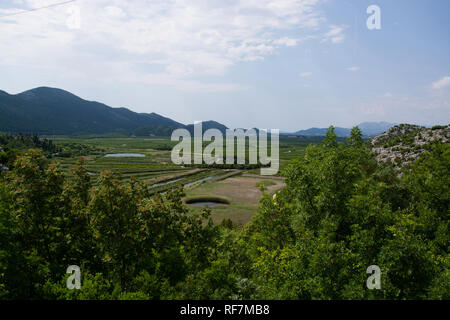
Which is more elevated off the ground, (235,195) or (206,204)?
(235,195)

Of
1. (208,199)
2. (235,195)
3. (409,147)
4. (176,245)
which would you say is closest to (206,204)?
(208,199)

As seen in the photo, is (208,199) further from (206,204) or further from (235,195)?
(235,195)

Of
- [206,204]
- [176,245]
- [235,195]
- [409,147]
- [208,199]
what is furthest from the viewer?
[235,195]

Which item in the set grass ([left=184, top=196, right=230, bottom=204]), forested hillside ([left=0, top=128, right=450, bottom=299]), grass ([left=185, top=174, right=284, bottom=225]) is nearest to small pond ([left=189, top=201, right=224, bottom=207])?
grass ([left=184, top=196, right=230, bottom=204])

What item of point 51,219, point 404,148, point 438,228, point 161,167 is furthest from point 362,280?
point 161,167

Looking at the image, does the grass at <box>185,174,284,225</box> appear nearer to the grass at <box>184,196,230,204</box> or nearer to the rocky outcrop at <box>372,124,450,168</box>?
the grass at <box>184,196,230,204</box>

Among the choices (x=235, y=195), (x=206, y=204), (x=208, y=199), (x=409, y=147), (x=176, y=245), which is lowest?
(x=206, y=204)

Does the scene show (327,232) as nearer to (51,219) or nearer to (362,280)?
(362,280)

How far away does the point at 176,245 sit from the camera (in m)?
16.3

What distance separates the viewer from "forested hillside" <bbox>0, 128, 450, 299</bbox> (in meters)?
12.8

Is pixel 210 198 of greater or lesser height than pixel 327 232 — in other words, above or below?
below

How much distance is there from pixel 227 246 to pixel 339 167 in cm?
1042

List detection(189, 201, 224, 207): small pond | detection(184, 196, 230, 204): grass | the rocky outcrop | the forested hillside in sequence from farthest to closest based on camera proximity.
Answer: detection(184, 196, 230, 204): grass
detection(189, 201, 224, 207): small pond
the rocky outcrop
the forested hillside

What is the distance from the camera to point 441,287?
38.9 ft
